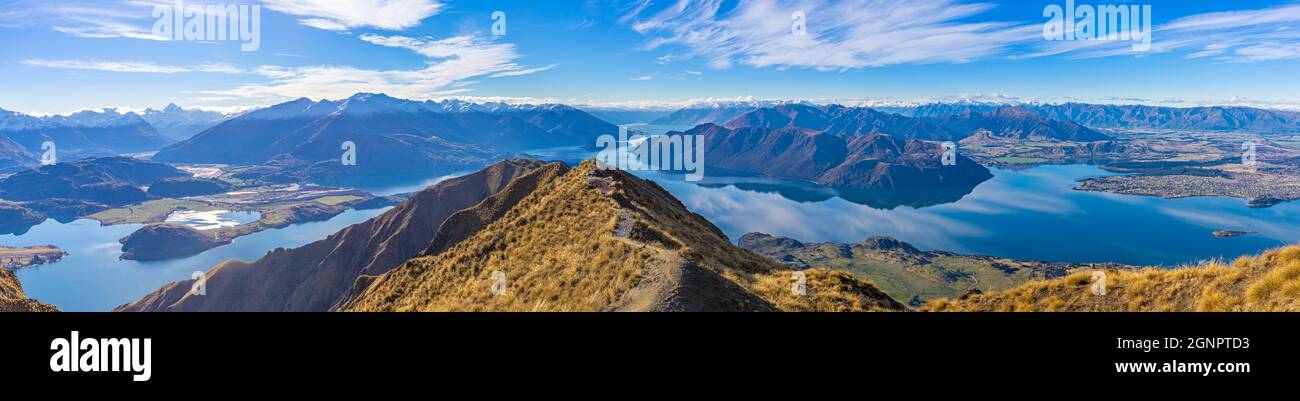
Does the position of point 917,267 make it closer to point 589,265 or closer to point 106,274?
point 589,265

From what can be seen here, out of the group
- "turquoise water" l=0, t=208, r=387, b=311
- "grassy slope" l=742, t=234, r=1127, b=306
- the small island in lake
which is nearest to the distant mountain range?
"grassy slope" l=742, t=234, r=1127, b=306

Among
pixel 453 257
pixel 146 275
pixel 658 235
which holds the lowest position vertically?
pixel 146 275

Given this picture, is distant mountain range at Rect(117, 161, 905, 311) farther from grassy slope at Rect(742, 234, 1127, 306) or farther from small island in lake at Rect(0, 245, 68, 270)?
small island in lake at Rect(0, 245, 68, 270)

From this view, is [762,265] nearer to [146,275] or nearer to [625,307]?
[625,307]

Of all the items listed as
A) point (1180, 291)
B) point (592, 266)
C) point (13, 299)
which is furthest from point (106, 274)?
point (1180, 291)

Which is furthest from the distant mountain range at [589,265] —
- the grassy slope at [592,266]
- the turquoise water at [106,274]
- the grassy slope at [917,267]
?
the turquoise water at [106,274]
